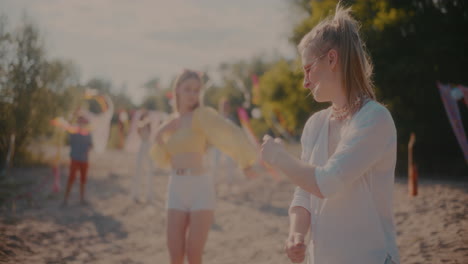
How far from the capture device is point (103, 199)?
9359 millimetres

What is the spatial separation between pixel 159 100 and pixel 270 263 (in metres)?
59.5

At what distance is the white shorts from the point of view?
297 centimetres

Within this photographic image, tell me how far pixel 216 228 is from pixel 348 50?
557cm

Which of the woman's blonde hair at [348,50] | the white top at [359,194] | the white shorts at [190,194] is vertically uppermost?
the woman's blonde hair at [348,50]

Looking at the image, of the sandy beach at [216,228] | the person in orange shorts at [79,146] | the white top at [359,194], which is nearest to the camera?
the white top at [359,194]

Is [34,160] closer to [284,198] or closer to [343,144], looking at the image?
[284,198]

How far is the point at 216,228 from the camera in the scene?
648cm

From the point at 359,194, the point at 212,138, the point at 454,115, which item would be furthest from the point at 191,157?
the point at 454,115

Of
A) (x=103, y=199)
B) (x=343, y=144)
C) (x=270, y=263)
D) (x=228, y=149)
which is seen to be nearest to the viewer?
(x=343, y=144)

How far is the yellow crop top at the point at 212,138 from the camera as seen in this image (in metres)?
3.13

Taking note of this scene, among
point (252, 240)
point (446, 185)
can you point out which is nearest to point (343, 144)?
point (252, 240)

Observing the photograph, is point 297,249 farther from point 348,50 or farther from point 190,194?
point 190,194

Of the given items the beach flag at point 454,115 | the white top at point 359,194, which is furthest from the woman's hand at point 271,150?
the beach flag at point 454,115

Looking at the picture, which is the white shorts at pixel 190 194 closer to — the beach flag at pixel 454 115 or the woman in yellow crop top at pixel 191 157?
the woman in yellow crop top at pixel 191 157
